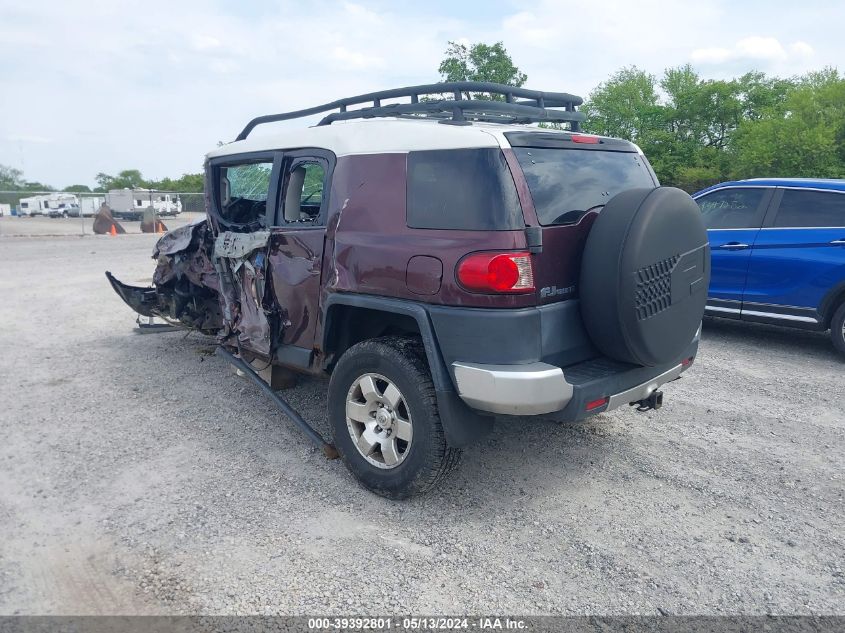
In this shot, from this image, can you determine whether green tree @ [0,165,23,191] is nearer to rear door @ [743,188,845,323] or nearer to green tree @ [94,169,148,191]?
green tree @ [94,169,148,191]

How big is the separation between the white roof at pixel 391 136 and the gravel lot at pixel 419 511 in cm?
196

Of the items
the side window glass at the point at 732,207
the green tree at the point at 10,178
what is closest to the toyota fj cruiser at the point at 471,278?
the side window glass at the point at 732,207

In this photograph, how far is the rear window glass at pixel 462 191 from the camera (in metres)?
3.13

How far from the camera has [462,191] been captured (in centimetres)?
324

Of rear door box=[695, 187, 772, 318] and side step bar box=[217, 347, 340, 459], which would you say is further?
rear door box=[695, 187, 772, 318]

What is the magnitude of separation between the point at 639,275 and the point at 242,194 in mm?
3482

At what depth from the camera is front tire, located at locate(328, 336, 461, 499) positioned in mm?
3318

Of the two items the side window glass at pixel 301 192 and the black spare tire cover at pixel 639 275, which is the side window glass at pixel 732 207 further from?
the side window glass at pixel 301 192

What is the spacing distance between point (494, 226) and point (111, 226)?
23689 mm

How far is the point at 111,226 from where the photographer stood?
2345 cm

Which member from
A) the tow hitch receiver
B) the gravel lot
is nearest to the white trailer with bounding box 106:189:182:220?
the gravel lot

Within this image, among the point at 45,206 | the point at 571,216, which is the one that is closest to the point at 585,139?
the point at 571,216

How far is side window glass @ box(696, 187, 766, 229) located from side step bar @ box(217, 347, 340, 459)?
491 cm

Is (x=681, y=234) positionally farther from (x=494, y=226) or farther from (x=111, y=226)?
(x=111, y=226)
